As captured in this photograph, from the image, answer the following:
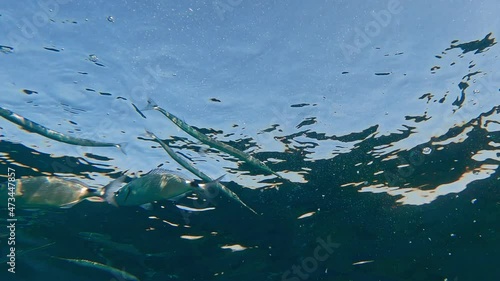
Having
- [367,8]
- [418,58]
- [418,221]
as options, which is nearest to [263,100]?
[367,8]

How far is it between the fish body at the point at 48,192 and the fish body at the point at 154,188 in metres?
0.42

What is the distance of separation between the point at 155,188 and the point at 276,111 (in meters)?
5.99

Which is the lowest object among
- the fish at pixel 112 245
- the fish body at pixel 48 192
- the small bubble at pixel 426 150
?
the fish at pixel 112 245

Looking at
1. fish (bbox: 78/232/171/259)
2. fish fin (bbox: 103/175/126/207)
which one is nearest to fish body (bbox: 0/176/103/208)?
fish fin (bbox: 103/175/126/207)

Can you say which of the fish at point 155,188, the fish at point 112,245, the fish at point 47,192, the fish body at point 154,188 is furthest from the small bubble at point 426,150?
the fish at point 112,245

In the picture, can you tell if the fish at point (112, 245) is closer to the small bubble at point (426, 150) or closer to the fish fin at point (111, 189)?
the small bubble at point (426, 150)

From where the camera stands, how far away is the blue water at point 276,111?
7805mm

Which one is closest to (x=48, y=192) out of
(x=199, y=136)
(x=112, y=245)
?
(x=199, y=136)

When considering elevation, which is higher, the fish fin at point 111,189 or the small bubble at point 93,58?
the small bubble at point 93,58

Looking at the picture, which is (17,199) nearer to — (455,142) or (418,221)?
(455,142)

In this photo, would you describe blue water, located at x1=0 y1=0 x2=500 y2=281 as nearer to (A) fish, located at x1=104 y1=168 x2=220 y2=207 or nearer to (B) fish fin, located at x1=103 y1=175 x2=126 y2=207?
(A) fish, located at x1=104 y1=168 x2=220 y2=207

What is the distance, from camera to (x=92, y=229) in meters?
17.4

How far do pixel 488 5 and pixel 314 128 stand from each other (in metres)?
5.22

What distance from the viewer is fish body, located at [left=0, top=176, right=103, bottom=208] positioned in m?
4.70
